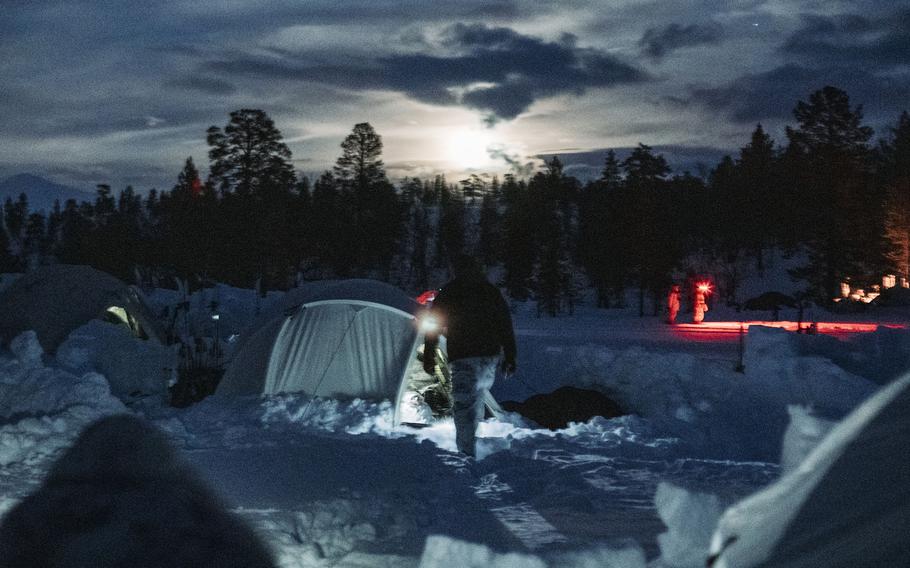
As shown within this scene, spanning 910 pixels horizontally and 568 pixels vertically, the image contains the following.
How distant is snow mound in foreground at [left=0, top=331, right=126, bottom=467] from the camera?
888cm

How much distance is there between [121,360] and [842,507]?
1390 centimetres

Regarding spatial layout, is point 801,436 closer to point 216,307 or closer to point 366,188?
point 216,307

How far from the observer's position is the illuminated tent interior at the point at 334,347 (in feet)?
40.7

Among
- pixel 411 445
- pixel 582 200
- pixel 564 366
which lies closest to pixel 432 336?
pixel 411 445

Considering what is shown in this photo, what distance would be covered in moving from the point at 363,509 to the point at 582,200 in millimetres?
99001

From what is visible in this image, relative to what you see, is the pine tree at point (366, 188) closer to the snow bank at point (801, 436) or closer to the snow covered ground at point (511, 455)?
the snow covered ground at point (511, 455)

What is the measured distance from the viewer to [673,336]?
26.8 metres

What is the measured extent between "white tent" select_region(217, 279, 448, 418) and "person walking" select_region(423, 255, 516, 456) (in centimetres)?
312

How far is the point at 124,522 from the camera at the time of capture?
592 centimetres

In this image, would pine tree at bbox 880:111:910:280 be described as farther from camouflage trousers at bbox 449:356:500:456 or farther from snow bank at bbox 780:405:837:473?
snow bank at bbox 780:405:837:473

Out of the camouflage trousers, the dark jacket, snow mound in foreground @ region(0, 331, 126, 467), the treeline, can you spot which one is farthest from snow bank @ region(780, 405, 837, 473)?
the treeline

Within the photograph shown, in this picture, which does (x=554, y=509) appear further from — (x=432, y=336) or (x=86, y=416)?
(x=86, y=416)

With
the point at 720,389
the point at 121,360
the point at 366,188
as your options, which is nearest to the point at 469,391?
the point at 720,389

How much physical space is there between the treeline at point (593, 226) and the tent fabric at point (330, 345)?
21890 mm
